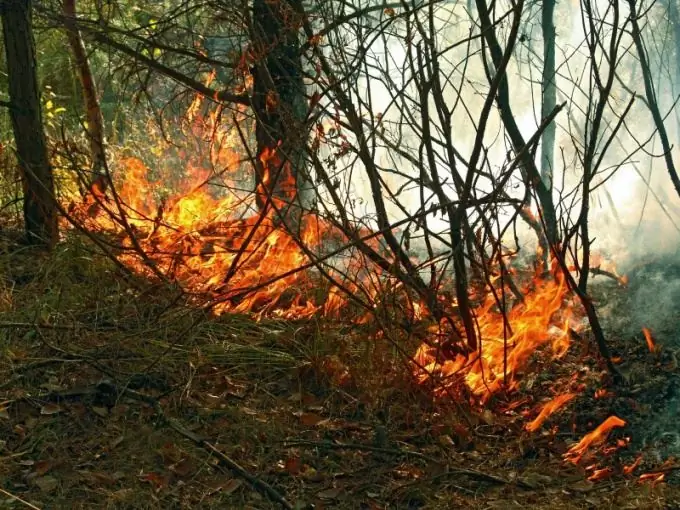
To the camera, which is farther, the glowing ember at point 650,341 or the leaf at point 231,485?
the glowing ember at point 650,341

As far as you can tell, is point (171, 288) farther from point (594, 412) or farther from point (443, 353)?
point (594, 412)

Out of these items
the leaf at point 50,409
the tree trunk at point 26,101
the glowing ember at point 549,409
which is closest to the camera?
the leaf at point 50,409

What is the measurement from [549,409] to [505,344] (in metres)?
0.44

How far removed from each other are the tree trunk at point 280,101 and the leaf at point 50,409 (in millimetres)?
1466

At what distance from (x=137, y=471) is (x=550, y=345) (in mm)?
2835

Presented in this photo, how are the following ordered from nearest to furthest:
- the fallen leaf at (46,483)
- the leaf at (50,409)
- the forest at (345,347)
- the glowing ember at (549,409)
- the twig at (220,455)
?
the fallen leaf at (46,483) → the twig at (220,455) → the forest at (345,347) → the leaf at (50,409) → the glowing ember at (549,409)

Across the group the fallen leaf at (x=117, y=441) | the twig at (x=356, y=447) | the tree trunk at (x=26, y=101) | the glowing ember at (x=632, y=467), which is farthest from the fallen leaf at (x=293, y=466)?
the tree trunk at (x=26, y=101)

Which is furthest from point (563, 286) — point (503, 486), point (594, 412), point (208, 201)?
point (208, 201)

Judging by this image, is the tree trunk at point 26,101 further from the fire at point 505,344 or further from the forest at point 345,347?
the fire at point 505,344

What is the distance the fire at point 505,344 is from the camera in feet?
15.6

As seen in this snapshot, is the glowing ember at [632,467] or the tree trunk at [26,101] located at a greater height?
the tree trunk at [26,101]

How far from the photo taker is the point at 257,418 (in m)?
4.29

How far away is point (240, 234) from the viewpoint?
678cm

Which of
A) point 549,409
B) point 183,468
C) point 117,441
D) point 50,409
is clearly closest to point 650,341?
point 549,409
